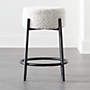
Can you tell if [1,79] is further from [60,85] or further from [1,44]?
[1,44]

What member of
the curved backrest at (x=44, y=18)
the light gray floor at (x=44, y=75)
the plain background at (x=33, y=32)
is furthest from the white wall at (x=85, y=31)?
the curved backrest at (x=44, y=18)

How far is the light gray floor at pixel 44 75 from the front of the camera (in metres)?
2.36

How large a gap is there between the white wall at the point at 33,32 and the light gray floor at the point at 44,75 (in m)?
0.65

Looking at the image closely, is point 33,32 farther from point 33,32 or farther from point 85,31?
point 85,31

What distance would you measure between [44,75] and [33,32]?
187cm

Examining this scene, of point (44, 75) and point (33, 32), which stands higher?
point (33, 32)

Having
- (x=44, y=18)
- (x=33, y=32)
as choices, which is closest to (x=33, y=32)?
(x=33, y=32)

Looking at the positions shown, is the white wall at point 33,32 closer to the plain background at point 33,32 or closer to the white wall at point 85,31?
the plain background at point 33,32

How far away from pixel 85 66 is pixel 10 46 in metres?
1.73

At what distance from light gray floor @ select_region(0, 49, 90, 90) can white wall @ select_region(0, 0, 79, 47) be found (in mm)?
647

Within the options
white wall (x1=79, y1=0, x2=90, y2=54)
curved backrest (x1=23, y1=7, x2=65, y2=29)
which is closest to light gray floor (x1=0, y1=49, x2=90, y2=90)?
white wall (x1=79, y1=0, x2=90, y2=54)

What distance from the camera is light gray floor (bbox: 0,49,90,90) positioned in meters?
2.36

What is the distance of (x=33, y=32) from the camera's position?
4539mm

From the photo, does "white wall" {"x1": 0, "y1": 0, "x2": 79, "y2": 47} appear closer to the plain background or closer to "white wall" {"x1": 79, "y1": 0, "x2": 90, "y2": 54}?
the plain background
